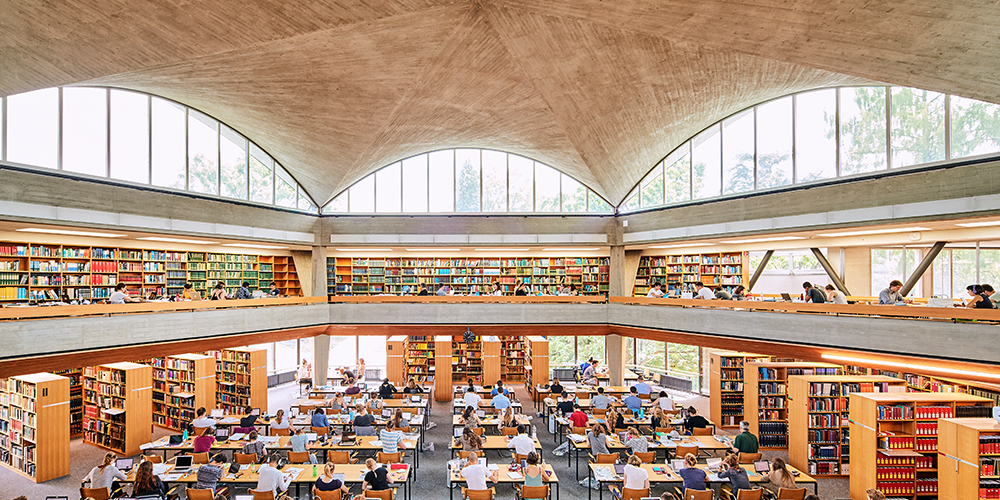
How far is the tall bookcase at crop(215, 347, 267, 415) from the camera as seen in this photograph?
1375 centimetres

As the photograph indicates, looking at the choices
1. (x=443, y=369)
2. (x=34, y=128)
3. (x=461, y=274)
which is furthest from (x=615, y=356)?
(x=34, y=128)

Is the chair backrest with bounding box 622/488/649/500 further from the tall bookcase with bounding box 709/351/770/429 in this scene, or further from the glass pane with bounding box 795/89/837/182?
the glass pane with bounding box 795/89/837/182

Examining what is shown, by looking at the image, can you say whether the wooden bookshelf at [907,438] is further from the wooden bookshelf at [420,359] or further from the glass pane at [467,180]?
the wooden bookshelf at [420,359]

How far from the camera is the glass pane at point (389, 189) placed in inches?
679

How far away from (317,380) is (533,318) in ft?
24.2

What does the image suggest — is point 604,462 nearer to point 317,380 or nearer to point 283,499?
point 283,499

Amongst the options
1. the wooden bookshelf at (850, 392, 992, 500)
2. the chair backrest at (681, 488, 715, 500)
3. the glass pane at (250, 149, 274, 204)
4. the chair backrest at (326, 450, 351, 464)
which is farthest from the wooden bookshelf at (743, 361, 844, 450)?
the glass pane at (250, 149, 274, 204)

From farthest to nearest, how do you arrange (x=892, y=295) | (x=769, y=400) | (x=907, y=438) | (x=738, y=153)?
1. (x=738, y=153)
2. (x=769, y=400)
3. (x=892, y=295)
4. (x=907, y=438)

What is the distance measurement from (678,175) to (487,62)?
7926mm

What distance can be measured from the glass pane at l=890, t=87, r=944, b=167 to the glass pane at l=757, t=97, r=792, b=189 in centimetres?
233

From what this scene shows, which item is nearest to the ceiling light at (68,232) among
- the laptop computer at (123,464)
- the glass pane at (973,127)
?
the laptop computer at (123,464)

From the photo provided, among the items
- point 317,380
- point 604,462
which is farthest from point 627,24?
point 317,380

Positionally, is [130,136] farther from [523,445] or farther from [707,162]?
[707,162]

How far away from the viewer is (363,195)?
1728 cm
